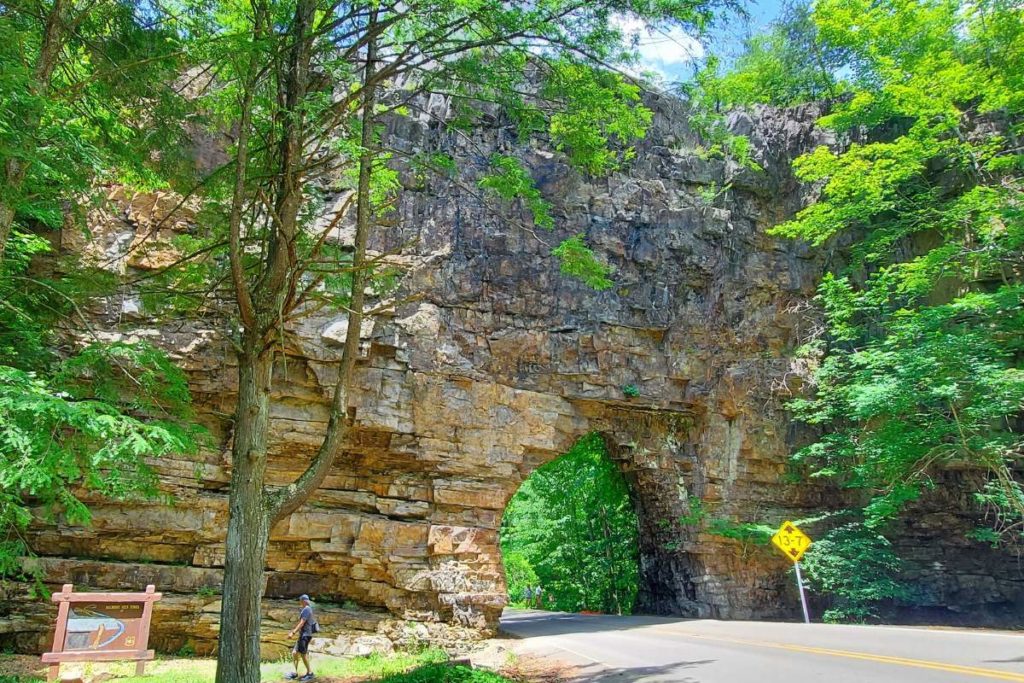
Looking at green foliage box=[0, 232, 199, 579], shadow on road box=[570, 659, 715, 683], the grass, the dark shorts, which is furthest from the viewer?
the dark shorts

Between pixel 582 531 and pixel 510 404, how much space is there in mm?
9193

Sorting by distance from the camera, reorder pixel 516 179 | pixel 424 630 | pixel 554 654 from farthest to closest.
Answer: pixel 424 630 < pixel 554 654 < pixel 516 179

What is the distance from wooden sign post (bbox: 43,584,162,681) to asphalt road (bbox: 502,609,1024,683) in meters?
5.86

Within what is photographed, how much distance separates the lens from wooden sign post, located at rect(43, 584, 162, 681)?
8953 mm

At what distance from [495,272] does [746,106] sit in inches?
406

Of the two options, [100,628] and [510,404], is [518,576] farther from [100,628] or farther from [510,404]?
[100,628]

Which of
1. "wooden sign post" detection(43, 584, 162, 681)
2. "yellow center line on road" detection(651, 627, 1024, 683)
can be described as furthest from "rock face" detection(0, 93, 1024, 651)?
"yellow center line on road" detection(651, 627, 1024, 683)

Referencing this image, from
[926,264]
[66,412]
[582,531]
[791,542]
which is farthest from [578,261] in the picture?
[582,531]

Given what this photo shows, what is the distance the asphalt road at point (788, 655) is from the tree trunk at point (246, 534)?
3830mm

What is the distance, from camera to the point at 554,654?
33.5 ft

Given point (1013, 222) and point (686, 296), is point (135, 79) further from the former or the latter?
point (1013, 222)

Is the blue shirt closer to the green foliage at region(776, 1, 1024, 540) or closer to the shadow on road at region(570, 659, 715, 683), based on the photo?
the shadow on road at region(570, 659, 715, 683)

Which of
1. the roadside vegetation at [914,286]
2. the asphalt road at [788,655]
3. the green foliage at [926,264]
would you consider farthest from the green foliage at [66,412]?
the green foliage at [926,264]

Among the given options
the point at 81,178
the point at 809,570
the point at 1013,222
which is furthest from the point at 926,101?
the point at 81,178
